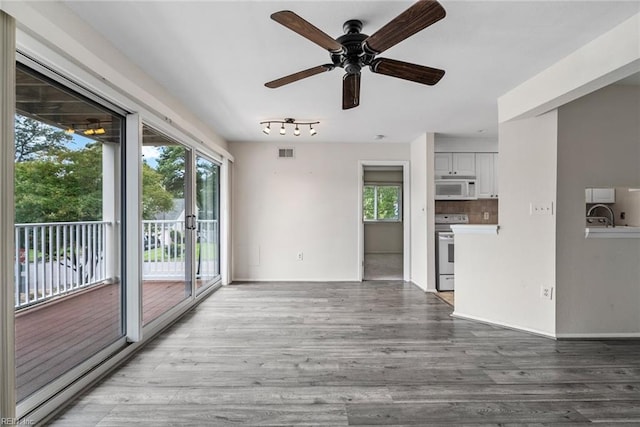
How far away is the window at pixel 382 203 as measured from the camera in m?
8.15

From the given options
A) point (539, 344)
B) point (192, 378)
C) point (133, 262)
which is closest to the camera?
point (192, 378)

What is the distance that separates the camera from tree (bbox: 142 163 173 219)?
9.40 feet

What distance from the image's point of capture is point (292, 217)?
17.0 ft

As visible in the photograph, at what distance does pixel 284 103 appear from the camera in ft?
10.9

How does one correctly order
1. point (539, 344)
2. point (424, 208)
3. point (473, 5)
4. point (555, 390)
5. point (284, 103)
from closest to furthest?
point (473, 5) → point (555, 390) → point (539, 344) → point (284, 103) → point (424, 208)

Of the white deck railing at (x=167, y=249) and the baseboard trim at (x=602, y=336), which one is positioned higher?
the white deck railing at (x=167, y=249)

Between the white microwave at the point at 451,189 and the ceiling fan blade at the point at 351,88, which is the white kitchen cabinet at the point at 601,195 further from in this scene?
the ceiling fan blade at the point at 351,88

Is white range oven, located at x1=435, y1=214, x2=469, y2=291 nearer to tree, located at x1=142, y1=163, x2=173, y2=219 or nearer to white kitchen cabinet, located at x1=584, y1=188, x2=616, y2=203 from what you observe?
white kitchen cabinet, located at x1=584, y1=188, x2=616, y2=203

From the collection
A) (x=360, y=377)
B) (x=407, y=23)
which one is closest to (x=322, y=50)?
(x=407, y=23)

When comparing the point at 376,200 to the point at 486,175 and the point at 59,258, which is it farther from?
the point at 59,258

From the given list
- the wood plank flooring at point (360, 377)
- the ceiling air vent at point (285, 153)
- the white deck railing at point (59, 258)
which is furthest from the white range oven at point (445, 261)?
the white deck railing at point (59, 258)

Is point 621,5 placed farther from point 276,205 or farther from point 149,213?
point 276,205

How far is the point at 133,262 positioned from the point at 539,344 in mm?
3609

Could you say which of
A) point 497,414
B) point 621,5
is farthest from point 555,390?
point 621,5
